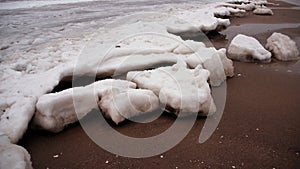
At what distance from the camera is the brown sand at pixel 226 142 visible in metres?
2.10

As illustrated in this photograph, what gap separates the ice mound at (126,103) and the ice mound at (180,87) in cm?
14

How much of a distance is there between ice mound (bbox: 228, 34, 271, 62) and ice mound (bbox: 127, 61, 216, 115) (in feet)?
4.67

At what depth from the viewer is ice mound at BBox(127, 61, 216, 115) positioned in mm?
2598

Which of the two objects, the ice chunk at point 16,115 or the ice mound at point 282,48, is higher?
the ice chunk at point 16,115

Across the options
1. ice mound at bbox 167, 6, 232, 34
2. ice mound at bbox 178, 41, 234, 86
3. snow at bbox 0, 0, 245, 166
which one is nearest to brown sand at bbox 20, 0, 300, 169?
snow at bbox 0, 0, 245, 166

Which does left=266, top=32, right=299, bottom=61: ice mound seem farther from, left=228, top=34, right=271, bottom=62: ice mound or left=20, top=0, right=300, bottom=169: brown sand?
left=20, top=0, right=300, bottom=169: brown sand

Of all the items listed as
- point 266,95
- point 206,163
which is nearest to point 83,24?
point 266,95

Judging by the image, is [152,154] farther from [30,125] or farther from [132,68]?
[132,68]

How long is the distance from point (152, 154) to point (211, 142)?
57 centimetres

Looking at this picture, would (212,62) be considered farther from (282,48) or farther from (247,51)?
(282,48)

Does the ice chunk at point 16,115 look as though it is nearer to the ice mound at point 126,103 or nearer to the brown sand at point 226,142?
the brown sand at point 226,142

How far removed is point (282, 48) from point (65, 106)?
12.4 ft

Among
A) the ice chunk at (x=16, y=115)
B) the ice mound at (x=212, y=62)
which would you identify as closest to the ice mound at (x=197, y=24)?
the ice mound at (x=212, y=62)

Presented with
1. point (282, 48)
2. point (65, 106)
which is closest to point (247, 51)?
point (282, 48)
